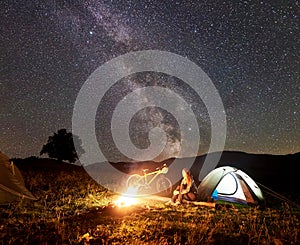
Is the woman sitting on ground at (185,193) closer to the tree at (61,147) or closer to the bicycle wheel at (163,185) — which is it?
the bicycle wheel at (163,185)

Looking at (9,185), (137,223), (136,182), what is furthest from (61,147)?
(137,223)

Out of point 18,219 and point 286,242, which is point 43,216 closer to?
point 18,219

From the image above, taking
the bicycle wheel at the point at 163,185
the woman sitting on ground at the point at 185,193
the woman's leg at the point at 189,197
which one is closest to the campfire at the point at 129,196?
the bicycle wheel at the point at 163,185

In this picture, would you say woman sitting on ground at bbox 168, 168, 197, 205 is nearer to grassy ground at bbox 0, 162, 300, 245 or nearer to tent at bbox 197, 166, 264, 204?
grassy ground at bbox 0, 162, 300, 245

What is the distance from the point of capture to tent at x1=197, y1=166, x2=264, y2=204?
13.0m

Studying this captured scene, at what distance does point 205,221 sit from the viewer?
9180 millimetres

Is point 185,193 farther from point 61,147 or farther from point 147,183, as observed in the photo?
point 61,147

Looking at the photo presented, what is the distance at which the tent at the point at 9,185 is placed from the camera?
34.5 feet

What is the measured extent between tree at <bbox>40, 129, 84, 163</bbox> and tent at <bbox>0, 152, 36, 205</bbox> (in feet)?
136

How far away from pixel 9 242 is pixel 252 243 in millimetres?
5374

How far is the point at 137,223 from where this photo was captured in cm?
855

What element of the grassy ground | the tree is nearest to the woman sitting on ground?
the grassy ground

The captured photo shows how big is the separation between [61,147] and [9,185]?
42.4 meters

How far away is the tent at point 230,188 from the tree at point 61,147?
4167 cm
